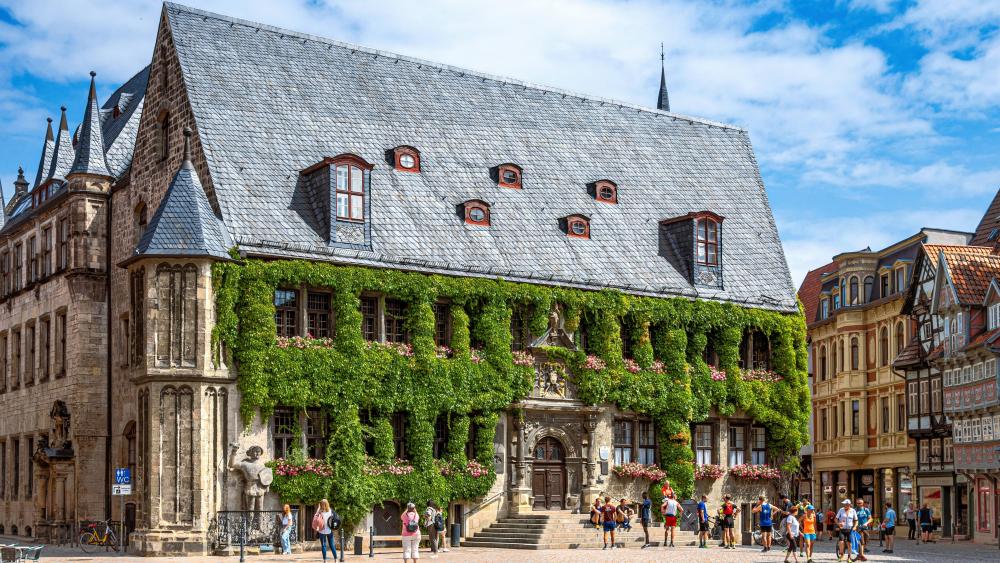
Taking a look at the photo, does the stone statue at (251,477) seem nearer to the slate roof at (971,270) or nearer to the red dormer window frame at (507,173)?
the red dormer window frame at (507,173)

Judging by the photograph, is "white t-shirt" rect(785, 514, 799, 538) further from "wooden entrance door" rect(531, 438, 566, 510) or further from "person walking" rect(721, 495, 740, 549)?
"wooden entrance door" rect(531, 438, 566, 510)

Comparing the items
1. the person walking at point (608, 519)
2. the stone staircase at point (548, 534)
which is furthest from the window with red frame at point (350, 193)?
the person walking at point (608, 519)

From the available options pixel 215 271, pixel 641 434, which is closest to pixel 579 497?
pixel 641 434

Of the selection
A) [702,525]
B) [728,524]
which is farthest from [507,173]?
[728,524]

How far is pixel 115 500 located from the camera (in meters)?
46.4

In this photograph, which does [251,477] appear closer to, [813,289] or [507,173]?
[507,173]

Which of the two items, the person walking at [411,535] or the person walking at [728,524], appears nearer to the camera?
the person walking at [411,535]

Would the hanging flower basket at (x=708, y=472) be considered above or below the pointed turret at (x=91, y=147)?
below

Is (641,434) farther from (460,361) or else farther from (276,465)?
(276,465)

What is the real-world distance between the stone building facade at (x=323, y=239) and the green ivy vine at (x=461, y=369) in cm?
50

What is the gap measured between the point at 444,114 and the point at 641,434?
12.7m

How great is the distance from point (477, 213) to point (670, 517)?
1144 centimetres

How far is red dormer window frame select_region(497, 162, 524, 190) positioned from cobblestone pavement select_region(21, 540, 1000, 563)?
42.8 ft

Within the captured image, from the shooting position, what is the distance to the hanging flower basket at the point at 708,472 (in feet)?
164
